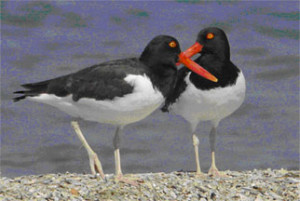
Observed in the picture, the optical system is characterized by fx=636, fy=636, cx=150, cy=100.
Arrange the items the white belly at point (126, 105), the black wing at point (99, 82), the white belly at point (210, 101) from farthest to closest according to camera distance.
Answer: the white belly at point (210, 101)
the black wing at point (99, 82)
the white belly at point (126, 105)

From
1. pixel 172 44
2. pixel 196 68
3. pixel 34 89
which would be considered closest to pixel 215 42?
pixel 196 68

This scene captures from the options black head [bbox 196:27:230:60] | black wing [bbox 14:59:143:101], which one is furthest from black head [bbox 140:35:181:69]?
black head [bbox 196:27:230:60]

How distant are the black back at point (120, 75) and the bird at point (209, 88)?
809 mm

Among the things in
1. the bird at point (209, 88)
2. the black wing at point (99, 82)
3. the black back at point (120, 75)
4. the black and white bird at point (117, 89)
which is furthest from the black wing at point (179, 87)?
the black wing at point (99, 82)

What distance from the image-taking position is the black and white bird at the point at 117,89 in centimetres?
905

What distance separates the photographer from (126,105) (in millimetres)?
9016

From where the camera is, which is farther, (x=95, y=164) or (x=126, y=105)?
(x=95, y=164)

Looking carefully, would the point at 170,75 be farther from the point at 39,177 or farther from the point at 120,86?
the point at 39,177

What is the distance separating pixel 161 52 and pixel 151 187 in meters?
2.03

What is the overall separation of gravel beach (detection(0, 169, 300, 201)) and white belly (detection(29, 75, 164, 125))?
998 millimetres

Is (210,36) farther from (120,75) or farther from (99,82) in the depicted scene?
(99,82)

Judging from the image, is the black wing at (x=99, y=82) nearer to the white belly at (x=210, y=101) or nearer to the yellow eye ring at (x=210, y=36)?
the white belly at (x=210, y=101)

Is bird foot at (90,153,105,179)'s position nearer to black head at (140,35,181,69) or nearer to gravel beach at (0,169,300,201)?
gravel beach at (0,169,300,201)

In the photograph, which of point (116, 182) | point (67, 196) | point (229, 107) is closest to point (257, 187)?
point (229, 107)
